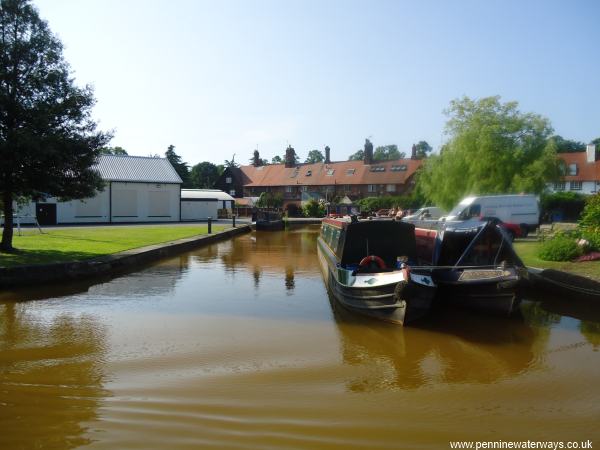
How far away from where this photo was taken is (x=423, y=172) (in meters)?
33.5

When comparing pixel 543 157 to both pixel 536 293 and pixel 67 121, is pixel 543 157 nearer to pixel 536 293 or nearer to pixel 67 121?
pixel 536 293

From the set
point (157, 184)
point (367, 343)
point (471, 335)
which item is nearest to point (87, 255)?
point (367, 343)

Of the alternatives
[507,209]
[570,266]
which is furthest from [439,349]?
[507,209]

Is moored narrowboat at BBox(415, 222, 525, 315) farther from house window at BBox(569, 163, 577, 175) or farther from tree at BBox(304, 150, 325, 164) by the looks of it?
tree at BBox(304, 150, 325, 164)

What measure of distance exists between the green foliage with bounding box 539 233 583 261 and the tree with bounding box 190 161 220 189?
72668 millimetres

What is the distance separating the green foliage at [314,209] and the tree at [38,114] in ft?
131

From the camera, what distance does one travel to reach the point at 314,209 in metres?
54.9

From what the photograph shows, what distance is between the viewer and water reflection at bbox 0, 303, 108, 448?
4805 mm

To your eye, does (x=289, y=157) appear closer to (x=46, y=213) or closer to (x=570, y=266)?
(x=46, y=213)

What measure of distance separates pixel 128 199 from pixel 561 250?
111ft

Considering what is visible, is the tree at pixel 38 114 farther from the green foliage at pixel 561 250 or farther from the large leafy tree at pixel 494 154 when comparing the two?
the large leafy tree at pixel 494 154

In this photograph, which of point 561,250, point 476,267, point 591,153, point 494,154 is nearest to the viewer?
point 476,267

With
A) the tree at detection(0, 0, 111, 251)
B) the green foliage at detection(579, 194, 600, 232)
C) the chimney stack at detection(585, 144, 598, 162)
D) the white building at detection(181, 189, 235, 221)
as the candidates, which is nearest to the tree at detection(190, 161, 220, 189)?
the white building at detection(181, 189, 235, 221)

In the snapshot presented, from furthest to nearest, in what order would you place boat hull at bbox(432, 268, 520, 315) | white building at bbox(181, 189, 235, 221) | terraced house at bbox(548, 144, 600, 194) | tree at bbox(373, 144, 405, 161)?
tree at bbox(373, 144, 405, 161) < terraced house at bbox(548, 144, 600, 194) < white building at bbox(181, 189, 235, 221) < boat hull at bbox(432, 268, 520, 315)
